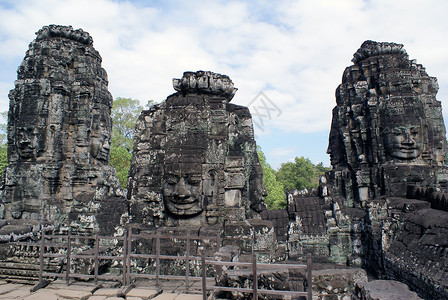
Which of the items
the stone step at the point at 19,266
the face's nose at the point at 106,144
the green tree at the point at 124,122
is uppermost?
the green tree at the point at 124,122

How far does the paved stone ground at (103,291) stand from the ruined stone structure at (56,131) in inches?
217

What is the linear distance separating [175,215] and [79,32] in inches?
416

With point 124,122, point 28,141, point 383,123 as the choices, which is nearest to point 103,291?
point 28,141

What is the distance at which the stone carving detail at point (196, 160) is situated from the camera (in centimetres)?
584

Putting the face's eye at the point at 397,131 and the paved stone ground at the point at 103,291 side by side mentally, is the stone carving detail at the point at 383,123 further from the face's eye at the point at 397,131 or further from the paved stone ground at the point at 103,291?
the paved stone ground at the point at 103,291

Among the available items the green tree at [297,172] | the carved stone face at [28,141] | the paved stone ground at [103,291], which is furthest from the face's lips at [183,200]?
the green tree at [297,172]

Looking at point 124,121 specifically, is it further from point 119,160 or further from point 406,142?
point 406,142

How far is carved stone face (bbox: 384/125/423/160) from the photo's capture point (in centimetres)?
1019

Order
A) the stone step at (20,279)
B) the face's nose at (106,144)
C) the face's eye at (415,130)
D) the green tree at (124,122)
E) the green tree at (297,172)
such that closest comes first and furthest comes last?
the stone step at (20,279) → the face's eye at (415,130) → the face's nose at (106,144) → the green tree at (124,122) → the green tree at (297,172)

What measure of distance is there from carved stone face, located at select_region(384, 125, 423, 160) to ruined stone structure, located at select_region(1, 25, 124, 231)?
9.94m

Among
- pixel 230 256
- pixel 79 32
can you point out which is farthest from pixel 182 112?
pixel 79 32

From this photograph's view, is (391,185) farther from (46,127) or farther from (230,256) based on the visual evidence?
(46,127)

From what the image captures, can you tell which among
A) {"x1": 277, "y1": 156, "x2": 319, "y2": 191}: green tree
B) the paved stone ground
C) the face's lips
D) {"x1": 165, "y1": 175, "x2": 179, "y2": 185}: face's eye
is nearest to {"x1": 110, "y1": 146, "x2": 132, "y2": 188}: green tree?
{"x1": 165, "y1": 175, "x2": 179, "y2": 185}: face's eye

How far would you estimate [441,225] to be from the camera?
5965 millimetres
